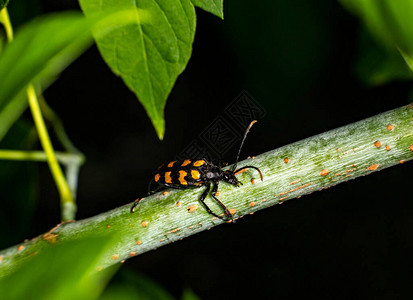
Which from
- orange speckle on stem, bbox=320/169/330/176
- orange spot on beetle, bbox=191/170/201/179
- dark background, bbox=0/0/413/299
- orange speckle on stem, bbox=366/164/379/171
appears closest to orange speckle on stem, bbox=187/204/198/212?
orange spot on beetle, bbox=191/170/201/179

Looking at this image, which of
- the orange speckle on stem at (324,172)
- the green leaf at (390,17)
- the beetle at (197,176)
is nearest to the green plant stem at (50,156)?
the beetle at (197,176)

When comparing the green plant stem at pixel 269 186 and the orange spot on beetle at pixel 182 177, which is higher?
the green plant stem at pixel 269 186

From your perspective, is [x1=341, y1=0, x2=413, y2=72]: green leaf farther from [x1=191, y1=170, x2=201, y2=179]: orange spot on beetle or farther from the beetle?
[x1=191, y1=170, x2=201, y2=179]: orange spot on beetle

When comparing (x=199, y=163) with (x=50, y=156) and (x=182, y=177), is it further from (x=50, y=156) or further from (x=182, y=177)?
(x=50, y=156)

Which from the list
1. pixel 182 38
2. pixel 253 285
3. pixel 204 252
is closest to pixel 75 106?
pixel 204 252

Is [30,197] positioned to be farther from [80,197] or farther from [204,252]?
[204,252]

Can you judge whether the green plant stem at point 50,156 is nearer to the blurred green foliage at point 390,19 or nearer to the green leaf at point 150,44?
the green leaf at point 150,44
